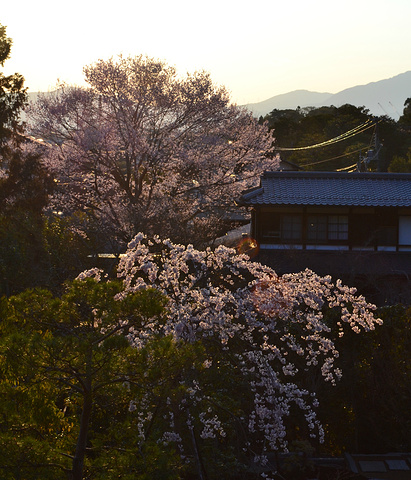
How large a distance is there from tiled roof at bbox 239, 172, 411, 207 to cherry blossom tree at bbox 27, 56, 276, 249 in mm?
1871

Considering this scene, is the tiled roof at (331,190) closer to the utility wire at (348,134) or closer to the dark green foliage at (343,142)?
the dark green foliage at (343,142)

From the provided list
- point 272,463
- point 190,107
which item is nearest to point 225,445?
point 272,463

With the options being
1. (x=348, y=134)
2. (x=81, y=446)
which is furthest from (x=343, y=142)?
(x=81, y=446)

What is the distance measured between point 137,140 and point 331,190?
833 centimetres

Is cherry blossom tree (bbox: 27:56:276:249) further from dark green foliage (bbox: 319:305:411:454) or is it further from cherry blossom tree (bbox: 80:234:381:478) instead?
cherry blossom tree (bbox: 80:234:381:478)

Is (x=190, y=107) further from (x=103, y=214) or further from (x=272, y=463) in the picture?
(x=272, y=463)

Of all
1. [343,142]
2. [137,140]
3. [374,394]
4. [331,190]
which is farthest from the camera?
[343,142]

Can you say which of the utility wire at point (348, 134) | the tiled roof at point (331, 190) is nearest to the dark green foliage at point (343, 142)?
the utility wire at point (348, 134)

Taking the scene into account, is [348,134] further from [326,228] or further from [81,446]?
[81,446]

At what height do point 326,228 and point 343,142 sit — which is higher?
point 343,142

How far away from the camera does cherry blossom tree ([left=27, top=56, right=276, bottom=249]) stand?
838 inches

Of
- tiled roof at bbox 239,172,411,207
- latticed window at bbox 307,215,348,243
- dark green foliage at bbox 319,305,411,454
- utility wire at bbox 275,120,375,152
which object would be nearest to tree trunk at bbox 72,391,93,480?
dark green foliage at bbox 319,305,411,454

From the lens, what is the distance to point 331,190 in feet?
80.0

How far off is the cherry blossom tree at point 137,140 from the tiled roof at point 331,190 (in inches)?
73.6
